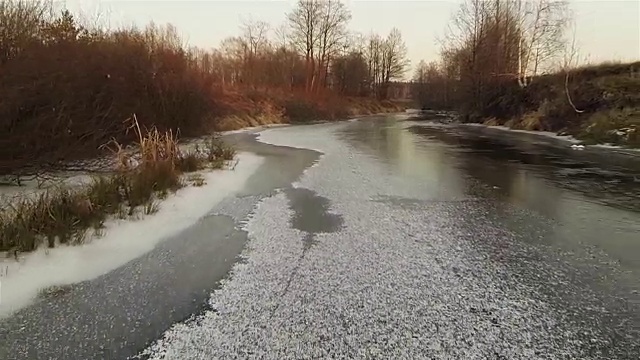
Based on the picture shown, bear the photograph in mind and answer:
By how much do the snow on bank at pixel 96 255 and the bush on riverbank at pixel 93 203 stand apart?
0.67ft

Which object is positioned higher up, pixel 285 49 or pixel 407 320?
pixel 285 49

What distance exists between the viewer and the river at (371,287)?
11.1 ft

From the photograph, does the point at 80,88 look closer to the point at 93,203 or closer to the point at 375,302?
the point at 93,203

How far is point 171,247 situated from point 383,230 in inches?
110

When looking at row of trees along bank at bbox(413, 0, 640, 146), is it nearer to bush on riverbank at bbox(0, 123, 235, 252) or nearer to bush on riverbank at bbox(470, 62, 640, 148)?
bush on riverbank at bbox(470, 62, 640, 148)

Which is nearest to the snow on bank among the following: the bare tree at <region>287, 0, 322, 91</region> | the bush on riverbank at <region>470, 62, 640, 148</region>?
the bush on riverbank at <region>470, 62, 640, 148</region>

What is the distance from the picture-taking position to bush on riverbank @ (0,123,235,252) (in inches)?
206

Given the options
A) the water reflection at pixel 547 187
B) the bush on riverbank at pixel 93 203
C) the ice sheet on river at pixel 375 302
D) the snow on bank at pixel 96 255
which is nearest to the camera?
the ice sheet on river at pixel 375 302

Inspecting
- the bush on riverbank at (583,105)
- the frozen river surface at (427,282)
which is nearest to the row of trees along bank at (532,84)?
the bush on riverbank at (583,105)

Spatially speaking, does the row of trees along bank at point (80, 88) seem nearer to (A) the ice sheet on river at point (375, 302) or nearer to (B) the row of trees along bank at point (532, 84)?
(A) the ice sheet on river at point (375, 302)

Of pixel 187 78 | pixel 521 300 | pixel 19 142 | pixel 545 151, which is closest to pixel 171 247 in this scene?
pixel 521 300

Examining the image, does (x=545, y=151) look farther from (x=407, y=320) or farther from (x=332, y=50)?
(x=332, y=50)

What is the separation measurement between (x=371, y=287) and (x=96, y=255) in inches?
123

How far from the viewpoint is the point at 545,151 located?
17016 mm
